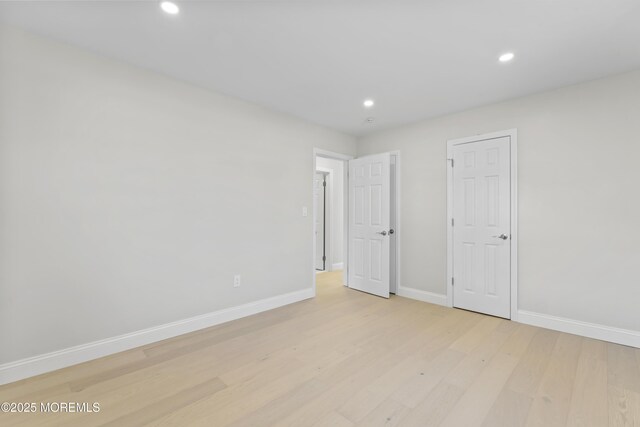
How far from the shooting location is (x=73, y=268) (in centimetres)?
217

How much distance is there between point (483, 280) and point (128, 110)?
417cm

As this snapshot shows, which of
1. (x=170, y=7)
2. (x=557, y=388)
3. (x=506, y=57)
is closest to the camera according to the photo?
(x=170, y=7)

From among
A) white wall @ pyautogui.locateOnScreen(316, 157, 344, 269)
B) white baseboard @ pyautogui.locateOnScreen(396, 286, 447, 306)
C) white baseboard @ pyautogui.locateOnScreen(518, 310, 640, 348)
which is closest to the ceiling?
white baseboard @ pyautogui.locateOnScreen(518, 310, 640, 348)

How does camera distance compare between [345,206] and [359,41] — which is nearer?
[359,41]

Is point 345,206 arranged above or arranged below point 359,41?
below

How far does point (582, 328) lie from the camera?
2.69 metres

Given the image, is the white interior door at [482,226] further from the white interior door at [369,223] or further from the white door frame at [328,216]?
the white door frame at [328,216]

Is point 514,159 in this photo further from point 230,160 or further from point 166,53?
point 166,53

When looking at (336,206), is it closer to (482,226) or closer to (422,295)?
(422,295)

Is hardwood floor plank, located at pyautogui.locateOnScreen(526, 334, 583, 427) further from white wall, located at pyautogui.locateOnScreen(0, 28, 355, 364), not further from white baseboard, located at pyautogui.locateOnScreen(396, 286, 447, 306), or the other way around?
white wall, located at pyautogui.locateOnScreen(0, 28, 355, 364)

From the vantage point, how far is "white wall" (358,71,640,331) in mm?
2523

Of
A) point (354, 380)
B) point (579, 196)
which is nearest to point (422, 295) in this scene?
point (579, 196)

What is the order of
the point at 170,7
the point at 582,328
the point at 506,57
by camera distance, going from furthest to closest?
the point at 582,328 < the point at 506,57 < the point at 170,7

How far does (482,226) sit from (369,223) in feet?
4.96
